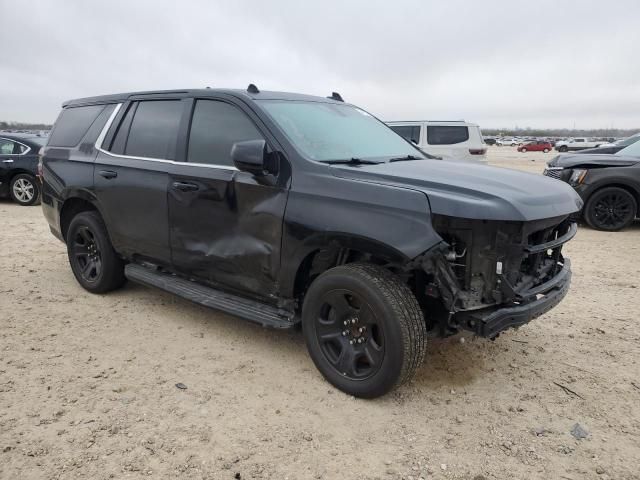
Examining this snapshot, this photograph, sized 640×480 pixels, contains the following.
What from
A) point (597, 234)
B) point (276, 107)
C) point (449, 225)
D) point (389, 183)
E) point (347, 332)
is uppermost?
point (276, 107)

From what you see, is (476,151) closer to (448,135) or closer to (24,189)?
(448,135)

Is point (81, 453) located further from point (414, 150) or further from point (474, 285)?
point (414, 150)

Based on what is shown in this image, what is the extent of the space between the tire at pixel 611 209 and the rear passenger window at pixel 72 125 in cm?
774

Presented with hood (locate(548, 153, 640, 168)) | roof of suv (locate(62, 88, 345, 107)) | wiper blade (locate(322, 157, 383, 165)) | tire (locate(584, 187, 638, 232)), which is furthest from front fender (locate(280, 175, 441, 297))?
hood (locate(548, 153, 640, 168))

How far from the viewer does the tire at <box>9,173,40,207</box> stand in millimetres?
11336

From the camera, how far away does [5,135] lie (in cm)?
1162

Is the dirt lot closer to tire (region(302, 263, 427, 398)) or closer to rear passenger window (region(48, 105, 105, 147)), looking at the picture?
tire (region(302, 263, 427, 398))

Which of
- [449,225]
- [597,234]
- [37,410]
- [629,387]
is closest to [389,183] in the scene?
[449,225]

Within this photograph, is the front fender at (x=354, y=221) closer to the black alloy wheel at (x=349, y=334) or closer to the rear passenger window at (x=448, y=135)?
the black alloy wheel at (x=349, y=334)

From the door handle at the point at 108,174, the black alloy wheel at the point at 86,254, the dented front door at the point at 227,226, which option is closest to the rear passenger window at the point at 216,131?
the dented front door at the point at 227,226

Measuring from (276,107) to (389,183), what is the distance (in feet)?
3.97

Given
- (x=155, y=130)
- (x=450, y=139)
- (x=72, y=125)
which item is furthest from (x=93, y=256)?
(x=450, y=139)

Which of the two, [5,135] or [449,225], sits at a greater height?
[5,135]

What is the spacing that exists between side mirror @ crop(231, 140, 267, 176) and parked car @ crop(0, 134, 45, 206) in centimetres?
987
